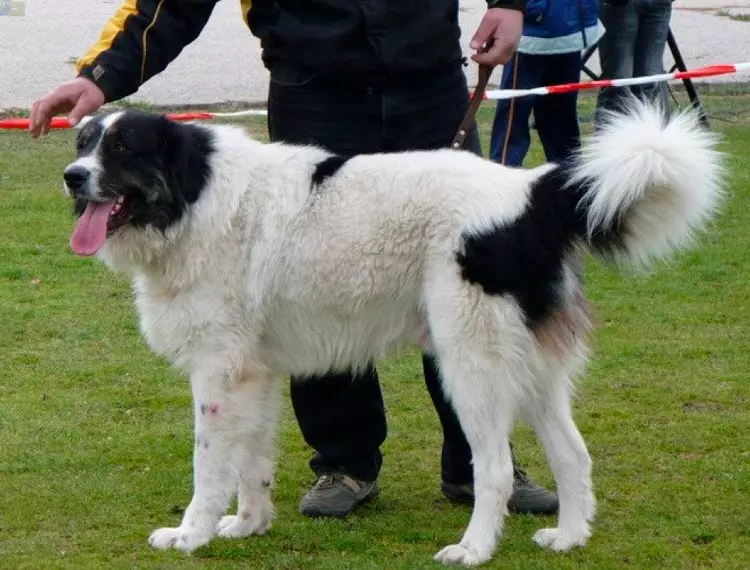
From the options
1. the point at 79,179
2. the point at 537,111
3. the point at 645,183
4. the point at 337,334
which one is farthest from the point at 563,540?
the point at 537,111

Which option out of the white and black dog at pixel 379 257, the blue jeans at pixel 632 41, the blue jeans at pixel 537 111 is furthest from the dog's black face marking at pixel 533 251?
the blue jeans at pixel 632 41

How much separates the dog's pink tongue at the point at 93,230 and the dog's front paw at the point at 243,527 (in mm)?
1092

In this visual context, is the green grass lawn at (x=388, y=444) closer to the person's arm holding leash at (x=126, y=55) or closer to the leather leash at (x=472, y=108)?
the leather leash at (x=472, y=108)

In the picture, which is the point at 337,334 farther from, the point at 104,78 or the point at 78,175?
the point at 104,78

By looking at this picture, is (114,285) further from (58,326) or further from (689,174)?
(689,174)

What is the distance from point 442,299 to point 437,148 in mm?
892

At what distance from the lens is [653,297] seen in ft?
25.9

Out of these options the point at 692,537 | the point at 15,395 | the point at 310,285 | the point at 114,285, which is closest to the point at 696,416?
the point at 692,537

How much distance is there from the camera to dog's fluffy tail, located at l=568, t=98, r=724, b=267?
13.5 ft

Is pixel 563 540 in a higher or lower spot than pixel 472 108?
lower

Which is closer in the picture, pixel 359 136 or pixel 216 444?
pixel 216 444

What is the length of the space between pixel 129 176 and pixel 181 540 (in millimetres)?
1215

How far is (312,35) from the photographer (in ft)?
15.3

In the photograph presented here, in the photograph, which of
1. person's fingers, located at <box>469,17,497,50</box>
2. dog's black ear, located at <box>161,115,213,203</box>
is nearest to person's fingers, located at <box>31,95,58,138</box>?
dog's black ear, located at <box>161,115,213,203</box>
